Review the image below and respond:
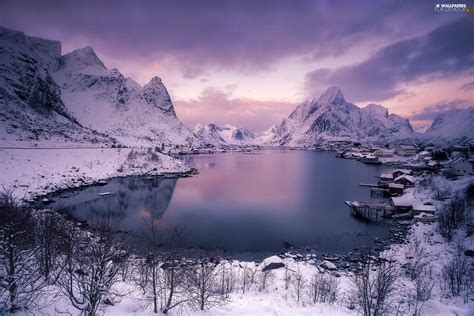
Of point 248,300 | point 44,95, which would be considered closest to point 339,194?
point 248,300

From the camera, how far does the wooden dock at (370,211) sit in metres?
39.0

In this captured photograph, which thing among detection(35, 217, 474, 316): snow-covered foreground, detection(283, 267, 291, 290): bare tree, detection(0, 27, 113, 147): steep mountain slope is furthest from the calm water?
detection(0, 27, 113, 147): steep mountain slope

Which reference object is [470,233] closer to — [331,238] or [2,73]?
[331,238]

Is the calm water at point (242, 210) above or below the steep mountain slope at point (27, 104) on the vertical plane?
below

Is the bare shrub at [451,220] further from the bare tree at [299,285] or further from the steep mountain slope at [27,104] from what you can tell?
the steep mountain slope at [27,104]

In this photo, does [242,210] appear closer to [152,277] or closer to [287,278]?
[287,278]

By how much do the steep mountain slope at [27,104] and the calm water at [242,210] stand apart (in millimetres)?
30800

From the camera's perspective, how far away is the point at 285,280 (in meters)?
19.0

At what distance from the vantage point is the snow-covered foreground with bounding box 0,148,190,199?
154 ft

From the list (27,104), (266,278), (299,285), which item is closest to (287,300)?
(299,285)

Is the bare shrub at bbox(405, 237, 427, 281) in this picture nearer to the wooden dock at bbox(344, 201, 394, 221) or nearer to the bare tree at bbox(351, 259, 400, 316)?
the bare tree at bbox(351, 259, 400, 316)

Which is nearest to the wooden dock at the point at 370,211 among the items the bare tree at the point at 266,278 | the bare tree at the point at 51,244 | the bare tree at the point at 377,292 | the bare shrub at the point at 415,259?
the bare shrub at the point at 415,259

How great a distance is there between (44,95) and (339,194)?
11797 centimetres

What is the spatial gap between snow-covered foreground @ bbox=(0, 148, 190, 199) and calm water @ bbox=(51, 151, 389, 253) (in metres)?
5.28
